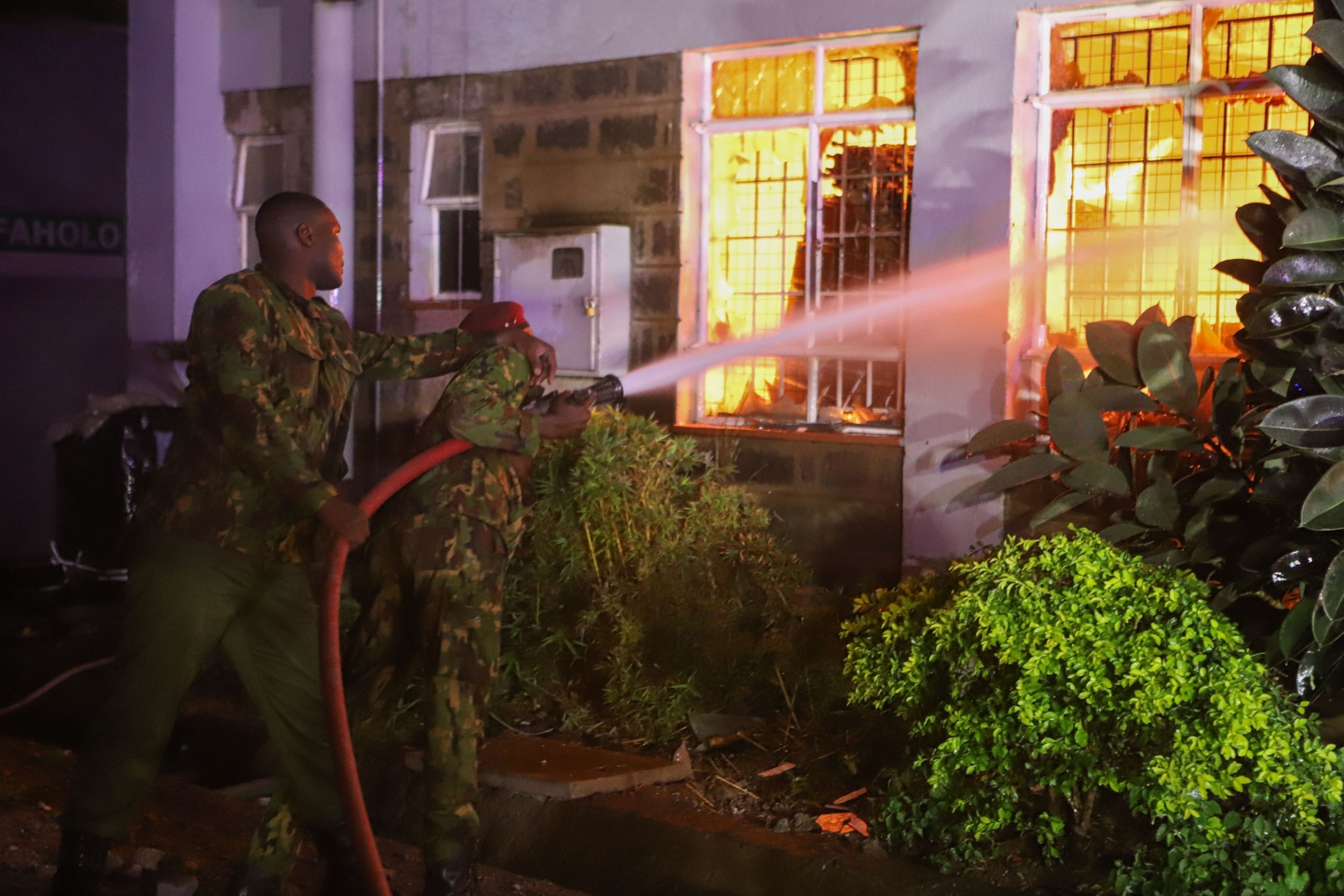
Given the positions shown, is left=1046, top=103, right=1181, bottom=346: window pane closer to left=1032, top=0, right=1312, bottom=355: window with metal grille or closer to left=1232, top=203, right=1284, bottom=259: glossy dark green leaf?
left=1032, top=0, right=1312, bottom=355: window with metal grille

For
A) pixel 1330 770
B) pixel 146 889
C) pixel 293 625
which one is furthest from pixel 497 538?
pixel 1330 770

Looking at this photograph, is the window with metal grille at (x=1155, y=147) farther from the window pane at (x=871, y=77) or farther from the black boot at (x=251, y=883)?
the black boot at (x=251, y=883)

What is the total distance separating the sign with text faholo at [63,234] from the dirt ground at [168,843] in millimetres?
7817

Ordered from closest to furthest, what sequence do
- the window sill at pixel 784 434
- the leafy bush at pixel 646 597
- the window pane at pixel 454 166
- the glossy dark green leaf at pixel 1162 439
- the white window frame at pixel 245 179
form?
the glossy dark green leaf at pixel 1162 439, the leafy bush at pixel 646 597, the window sill at pixel 784 434, the window pane at pixel 454 166, the white window frame at pixel 245 179

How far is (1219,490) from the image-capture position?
17.3ft

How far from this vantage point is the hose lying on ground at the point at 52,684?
262 inches

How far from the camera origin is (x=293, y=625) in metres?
4.45

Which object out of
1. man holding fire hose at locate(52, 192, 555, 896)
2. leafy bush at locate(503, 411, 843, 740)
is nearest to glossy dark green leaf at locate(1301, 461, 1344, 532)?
leafy bush at locate(503, 411, 843, 740)

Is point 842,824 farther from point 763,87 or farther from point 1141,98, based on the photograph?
point 763,87

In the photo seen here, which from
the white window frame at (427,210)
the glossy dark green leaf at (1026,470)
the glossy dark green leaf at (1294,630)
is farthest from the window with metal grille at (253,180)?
the glossy dark green leaf at (1294,630)

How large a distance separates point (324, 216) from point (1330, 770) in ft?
11.8

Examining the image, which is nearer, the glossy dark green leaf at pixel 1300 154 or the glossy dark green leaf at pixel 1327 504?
the glossy dark green leaf at pixel 1327 504

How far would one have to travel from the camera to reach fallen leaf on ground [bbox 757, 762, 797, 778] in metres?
5.57

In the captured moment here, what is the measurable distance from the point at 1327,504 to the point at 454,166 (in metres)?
6.64
